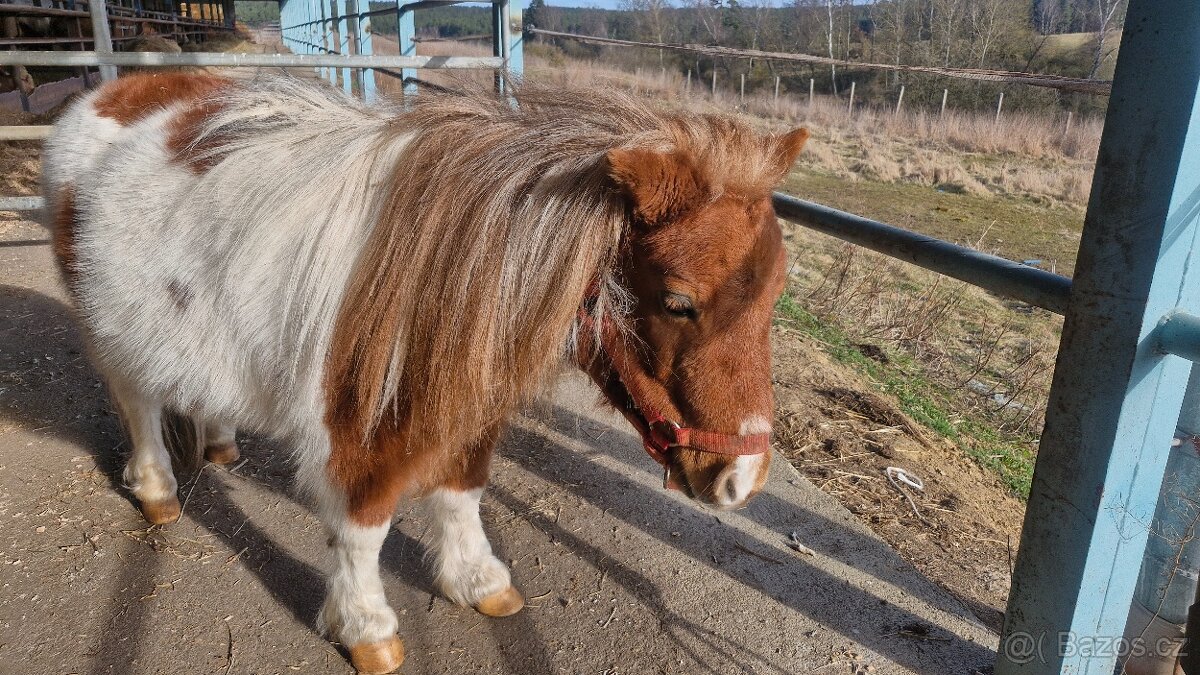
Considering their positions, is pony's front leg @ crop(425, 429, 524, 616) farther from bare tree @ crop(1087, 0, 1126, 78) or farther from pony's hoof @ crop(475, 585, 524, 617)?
bare tree @ crop(1087, 0, 1126, 78)

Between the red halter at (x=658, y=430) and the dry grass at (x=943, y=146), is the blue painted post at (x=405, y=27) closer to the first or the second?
the dry grass at (x=943, y=146)

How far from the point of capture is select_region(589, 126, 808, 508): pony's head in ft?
5.05

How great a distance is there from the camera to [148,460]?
2811 mm

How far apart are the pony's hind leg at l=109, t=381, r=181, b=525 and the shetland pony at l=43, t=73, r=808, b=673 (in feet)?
1.74

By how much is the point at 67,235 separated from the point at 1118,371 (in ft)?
10.2

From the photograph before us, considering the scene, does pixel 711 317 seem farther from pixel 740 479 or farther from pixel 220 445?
pixel 220 445

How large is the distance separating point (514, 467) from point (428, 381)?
5.14 ft

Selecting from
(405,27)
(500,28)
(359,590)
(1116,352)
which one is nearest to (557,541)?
(359,590)

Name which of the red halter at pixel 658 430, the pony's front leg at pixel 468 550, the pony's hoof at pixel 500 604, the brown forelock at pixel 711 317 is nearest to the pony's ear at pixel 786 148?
the brown forelock at pixel 711 317

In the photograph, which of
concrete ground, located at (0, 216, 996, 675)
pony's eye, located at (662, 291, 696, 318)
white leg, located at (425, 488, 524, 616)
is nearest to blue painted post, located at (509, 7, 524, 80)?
concrete ground, located at (0, 216, 996, 675)

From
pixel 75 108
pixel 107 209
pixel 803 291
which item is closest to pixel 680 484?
pixel 107 209

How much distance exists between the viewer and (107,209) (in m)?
2.32

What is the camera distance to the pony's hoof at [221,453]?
3201 mm

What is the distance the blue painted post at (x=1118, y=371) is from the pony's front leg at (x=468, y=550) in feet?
4.81
